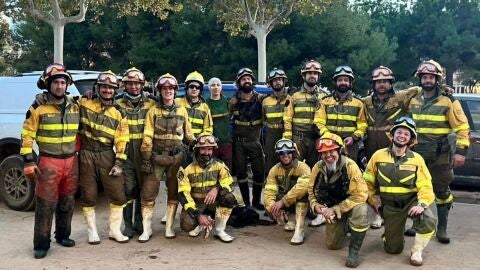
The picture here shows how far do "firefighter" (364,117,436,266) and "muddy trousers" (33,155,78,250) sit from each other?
3194 mm

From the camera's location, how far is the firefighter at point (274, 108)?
7121 millimetres

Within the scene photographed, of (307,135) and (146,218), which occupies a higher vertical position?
(307,135)

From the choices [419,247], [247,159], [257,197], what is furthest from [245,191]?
[419,247]

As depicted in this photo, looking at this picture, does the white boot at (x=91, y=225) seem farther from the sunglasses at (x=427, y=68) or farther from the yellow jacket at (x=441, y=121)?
the sunglasses at (x=427, y=68)

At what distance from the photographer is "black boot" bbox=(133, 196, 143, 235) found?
6.46 metres

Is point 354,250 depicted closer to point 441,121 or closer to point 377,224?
point 377,224

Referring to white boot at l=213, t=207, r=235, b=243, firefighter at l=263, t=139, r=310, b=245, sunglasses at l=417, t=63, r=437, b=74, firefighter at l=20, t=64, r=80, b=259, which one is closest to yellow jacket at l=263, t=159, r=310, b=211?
firefighter at l=263, t=139, r=310, b=245

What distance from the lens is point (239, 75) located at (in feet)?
23.8

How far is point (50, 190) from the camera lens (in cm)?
556

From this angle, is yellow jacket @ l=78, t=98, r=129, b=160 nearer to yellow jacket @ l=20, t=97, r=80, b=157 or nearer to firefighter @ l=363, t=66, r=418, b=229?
yellow jacket @ l=20, t=97, r=80, b=157

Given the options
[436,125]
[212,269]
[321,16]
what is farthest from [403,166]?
[321,16]

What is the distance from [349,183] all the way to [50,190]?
3.10 m

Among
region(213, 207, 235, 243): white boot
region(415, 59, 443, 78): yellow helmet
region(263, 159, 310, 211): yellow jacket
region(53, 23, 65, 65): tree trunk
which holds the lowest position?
region(213, 207, 235, 243): white boot

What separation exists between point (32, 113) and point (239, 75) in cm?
279
